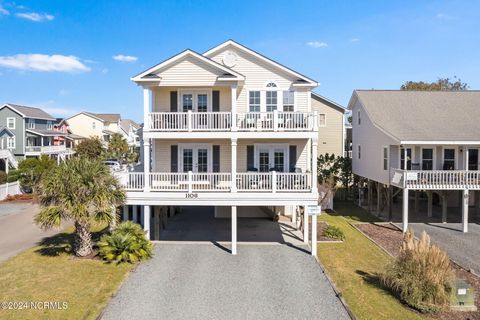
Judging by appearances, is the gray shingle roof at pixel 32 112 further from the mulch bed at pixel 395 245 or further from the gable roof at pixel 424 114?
the mulch bed at pixel 395 245

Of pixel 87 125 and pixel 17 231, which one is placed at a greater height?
pixel 87 125

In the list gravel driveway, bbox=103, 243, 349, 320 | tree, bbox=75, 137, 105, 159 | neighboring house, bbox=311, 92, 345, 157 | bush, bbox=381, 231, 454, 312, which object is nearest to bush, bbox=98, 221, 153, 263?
gravel driveway, bbox=103, 243, 349, 320

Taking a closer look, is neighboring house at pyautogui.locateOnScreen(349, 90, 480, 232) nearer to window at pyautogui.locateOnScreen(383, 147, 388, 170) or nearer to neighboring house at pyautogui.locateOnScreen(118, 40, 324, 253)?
window at pyautogui.locateOnScreen(383, 147, 388, 170)

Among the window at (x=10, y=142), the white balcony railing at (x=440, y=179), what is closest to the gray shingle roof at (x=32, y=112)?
the window at (x=10, y=142)

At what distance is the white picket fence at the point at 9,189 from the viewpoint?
31.4 m

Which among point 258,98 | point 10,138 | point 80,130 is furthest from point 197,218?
point 80,130

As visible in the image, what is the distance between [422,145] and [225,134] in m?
13.9

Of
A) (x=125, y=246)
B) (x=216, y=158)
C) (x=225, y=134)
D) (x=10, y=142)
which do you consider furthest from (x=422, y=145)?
(x=10, y=142)

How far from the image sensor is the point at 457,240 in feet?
64.5

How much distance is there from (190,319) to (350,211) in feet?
65.5

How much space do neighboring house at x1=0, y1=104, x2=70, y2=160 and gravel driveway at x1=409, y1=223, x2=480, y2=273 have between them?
47970 millimetres

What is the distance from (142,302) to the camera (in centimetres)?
1168

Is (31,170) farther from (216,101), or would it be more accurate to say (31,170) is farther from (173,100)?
(216,101)

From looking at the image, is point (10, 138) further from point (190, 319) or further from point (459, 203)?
point (459, 203)
